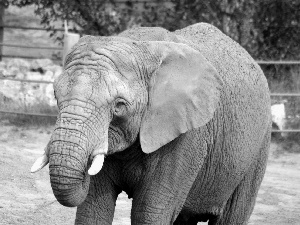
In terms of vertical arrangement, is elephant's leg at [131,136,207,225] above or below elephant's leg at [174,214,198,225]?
above

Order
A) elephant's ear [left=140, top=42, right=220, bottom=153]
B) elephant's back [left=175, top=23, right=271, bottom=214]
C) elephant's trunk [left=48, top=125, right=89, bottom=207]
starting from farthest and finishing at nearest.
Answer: elephant's back [left=175, top=23, right=271, bottom=214] < elephant's ear [left=140, top=42, right=220, bottom=153] < elephant's trunk [left=48, top=125, right=89, bottom=207]

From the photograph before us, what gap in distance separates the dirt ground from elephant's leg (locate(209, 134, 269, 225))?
5.48ft

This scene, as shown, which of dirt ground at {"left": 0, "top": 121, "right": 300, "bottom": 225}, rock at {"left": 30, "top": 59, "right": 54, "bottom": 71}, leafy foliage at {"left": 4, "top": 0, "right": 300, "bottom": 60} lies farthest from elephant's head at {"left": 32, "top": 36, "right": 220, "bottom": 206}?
rock at {"left": 30, "top": 59, "right": 54, "bottom": 71}

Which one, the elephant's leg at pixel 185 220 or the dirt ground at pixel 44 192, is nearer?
the elephant's leg at pixel 185 220

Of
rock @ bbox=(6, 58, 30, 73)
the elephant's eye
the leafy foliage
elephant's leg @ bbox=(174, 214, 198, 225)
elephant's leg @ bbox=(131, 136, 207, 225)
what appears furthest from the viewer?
rock @ bbox=(6, 58, 30, 73)

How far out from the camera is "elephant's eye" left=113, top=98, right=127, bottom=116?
14.0 ft

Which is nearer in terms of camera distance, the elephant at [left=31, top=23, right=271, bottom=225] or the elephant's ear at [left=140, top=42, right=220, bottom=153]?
the elephant at [left=31, top=23, right=271, bottom=225]

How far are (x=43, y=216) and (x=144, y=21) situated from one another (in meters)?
5.22

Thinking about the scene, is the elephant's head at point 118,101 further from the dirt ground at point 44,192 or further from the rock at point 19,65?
the rock at point 19,65

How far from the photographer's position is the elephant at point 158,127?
413cm

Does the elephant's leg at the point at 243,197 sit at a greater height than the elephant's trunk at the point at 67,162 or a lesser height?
lesser

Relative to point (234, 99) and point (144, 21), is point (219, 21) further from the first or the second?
point (234, 99)

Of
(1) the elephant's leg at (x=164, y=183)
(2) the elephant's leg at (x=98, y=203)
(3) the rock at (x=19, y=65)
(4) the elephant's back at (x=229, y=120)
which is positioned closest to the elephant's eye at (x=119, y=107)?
(1) the elephant's leg at (x=164, y=183)

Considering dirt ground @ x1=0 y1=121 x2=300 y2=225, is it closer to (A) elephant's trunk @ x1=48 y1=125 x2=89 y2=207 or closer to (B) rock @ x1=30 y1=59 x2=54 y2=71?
(B) rock @ x1=30 y1=59 x2=54 y2=71
